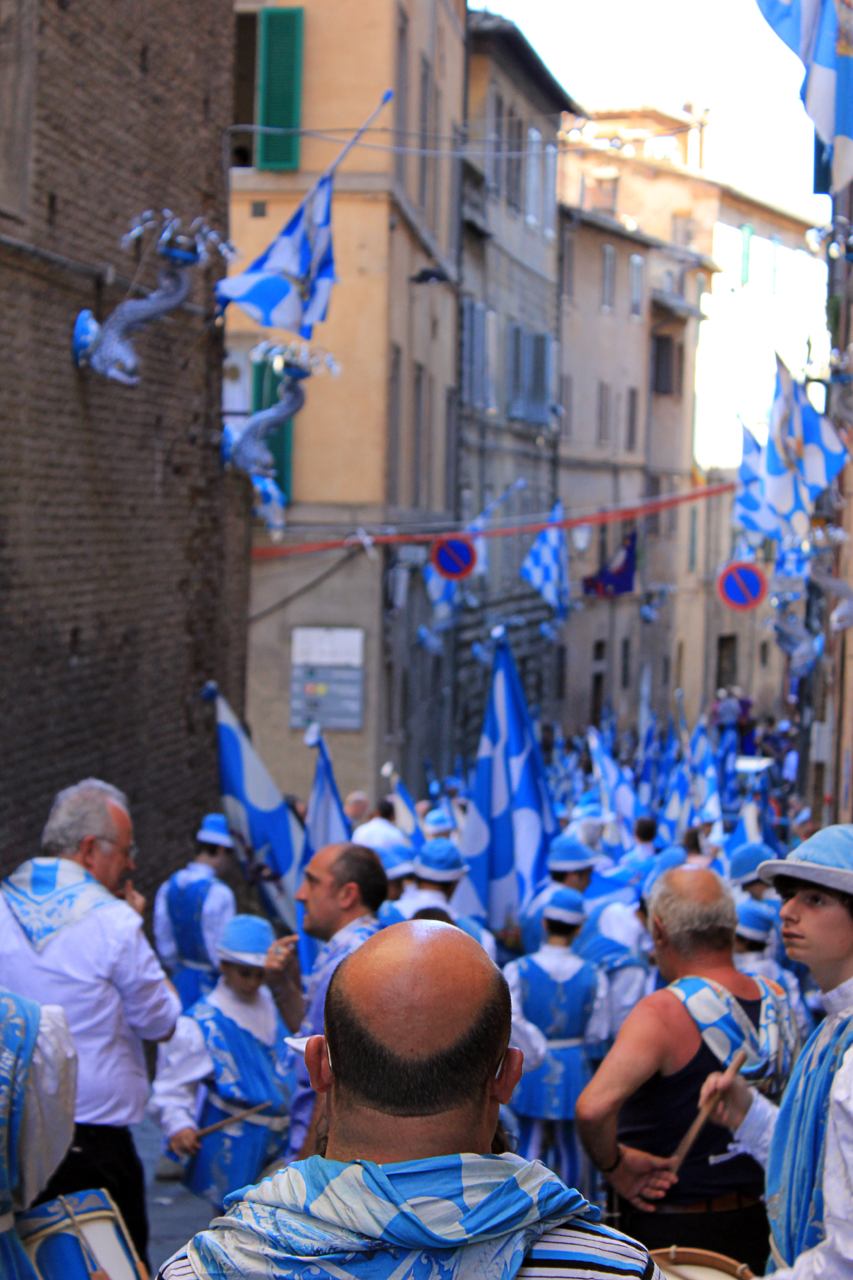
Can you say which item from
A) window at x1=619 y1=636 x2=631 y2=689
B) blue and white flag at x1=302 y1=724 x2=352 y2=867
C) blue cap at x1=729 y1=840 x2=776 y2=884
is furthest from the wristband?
window at x1=619 y1=636 x2=631 y2=689

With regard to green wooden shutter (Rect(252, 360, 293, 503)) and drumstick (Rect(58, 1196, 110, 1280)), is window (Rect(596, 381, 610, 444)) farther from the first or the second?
drumstick (Rect(58, 1196, 110, 1280))

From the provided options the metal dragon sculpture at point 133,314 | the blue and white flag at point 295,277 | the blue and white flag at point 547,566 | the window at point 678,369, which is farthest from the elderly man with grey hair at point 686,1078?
the window at point 678,369

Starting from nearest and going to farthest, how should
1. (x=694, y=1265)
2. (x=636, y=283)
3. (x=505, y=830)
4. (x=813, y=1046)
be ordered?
(x=813, y=1046) → (x=694, y=1265) → (x=505, y=830) → (x=636, y=283)

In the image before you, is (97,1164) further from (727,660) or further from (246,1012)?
(727,660)

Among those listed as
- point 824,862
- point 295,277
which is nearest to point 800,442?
point 295,277

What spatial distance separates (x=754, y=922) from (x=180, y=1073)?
2385mm

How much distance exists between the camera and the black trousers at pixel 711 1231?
375cm

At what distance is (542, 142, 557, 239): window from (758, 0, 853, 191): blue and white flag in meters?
25.2

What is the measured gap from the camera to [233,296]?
1094cm

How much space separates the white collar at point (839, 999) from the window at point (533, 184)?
26.1 m

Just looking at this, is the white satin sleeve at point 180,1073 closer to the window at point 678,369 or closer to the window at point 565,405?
the window at point 565,405

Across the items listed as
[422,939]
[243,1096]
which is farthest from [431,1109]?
[243,1096]

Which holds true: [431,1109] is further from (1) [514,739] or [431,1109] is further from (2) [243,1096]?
(1) [514,739]

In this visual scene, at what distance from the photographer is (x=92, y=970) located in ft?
13.4
